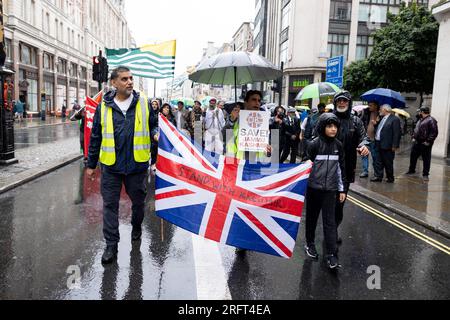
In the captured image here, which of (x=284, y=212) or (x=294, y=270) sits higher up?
(x=284, y=212)

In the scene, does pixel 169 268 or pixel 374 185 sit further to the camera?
pixel 374 185

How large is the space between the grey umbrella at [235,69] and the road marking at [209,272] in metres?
2.36

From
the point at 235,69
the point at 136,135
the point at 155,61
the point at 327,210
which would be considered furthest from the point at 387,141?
the point at 155,61

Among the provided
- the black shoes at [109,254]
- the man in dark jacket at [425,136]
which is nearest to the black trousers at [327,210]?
the black shoes at [109,254]

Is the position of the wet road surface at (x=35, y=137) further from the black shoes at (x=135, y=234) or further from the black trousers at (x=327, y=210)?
the black trousers at (x=327, y=210)

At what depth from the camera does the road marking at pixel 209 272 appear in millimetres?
3574

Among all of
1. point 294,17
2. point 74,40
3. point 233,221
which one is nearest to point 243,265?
point 233,221

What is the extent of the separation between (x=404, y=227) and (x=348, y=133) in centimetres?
220

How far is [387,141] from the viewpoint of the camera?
9680 mm

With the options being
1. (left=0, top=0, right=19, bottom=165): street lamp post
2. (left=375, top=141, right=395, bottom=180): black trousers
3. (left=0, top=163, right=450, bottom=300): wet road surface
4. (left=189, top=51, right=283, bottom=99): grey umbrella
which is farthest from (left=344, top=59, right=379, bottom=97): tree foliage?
(left=0, top=163, right=450, bottom=300): wet road surface

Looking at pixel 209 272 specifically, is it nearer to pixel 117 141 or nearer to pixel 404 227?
pixel 117 141
